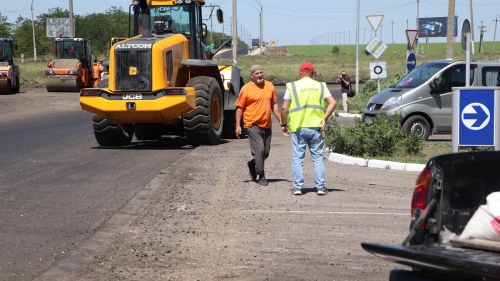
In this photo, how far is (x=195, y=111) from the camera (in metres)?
17.9

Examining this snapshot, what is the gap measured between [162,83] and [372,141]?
459 centimetres

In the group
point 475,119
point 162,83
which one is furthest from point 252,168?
point 162,83

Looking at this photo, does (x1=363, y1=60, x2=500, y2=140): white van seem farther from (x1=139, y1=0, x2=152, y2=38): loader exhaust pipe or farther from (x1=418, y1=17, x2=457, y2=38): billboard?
(x1=418, y1=17, x2=457, y2=38): billboard

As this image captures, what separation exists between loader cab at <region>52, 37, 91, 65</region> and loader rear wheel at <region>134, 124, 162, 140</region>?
28438 mm

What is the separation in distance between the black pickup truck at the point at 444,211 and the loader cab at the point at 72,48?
144 feet

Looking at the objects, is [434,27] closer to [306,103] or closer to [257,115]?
[257,115]

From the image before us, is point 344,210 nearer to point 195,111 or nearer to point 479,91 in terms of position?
point 479,91

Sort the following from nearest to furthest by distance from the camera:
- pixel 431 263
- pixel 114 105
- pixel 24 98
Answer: pixel 431 263, pixel 114 105, pixel 24 98

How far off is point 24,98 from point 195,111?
963 inches

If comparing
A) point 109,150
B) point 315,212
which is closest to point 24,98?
point 109,150

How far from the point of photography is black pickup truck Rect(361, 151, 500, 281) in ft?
16.1

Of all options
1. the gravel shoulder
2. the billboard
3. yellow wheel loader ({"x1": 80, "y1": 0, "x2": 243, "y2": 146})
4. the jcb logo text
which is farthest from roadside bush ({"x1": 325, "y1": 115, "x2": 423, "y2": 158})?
the billboard

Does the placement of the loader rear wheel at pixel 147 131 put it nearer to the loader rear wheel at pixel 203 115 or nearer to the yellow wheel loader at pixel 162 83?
the yellow wheel loader at pixel 162 83

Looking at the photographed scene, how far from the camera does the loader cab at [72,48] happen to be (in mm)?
48031
